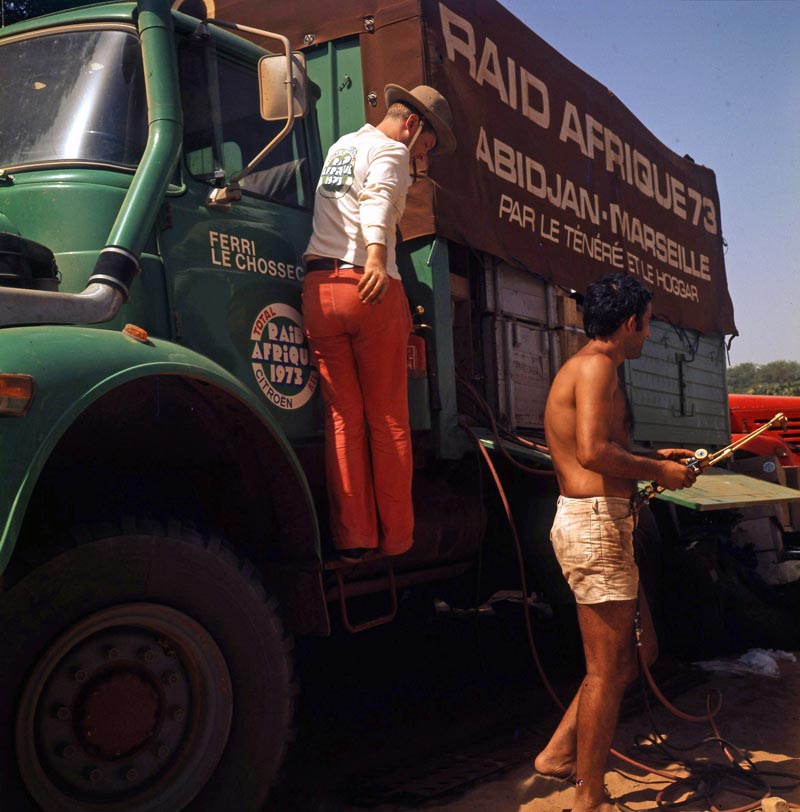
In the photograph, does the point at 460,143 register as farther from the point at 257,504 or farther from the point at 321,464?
the point at 257,504

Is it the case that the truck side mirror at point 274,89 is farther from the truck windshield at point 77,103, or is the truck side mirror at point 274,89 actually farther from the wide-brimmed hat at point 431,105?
the wide-brimmed hat at point 431,105

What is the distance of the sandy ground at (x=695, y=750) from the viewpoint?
3665 millimetres

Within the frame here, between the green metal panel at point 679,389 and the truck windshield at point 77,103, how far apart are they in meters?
3.64

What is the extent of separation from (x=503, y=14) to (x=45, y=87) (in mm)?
2763

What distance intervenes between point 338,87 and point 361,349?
63.4 inches

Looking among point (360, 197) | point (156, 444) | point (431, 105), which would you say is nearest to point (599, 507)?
point (360, 197)

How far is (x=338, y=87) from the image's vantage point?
15.3 ft

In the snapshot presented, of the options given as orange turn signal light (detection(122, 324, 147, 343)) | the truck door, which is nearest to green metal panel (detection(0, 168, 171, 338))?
the truck door

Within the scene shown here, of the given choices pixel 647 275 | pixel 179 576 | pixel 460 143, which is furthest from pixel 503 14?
pixel 179 576

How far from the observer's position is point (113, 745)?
9.21 feet

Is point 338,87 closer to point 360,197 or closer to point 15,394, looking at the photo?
point 360,197

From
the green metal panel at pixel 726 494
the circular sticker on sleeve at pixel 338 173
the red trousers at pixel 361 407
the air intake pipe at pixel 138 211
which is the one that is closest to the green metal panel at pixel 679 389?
the green metal panel at pixel 726 494

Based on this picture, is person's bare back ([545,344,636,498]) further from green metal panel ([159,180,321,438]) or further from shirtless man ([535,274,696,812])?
green metal panel ([159,180,321,438])

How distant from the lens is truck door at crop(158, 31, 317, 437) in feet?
11.7
